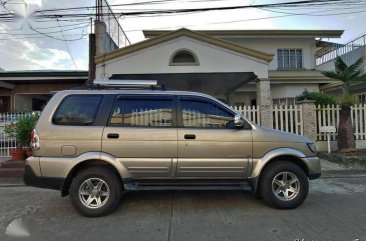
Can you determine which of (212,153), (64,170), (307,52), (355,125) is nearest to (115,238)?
(64,170)

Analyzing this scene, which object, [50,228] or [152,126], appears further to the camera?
[152,126]

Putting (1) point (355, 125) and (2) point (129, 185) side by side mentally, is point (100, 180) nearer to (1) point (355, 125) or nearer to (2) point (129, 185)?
(2) point (129, 185)

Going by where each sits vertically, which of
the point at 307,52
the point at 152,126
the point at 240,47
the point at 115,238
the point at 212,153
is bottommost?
the point at 115,238

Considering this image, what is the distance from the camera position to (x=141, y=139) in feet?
19.5

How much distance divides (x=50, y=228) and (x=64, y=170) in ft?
2.95

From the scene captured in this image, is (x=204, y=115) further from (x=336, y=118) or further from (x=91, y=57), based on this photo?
(x=91, y=57)

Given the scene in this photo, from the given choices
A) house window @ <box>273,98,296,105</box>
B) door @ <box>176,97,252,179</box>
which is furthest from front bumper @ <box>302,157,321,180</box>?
house window @ <box>273,98,296,105</box>

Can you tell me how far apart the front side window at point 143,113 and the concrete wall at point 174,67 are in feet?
26.0

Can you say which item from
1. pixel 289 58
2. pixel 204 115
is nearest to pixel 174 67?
pixel 204 115

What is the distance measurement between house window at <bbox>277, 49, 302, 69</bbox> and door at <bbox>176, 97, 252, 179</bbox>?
16.5 m

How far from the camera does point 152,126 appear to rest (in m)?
6.05

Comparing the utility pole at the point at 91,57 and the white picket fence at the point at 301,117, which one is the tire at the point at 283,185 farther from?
the utility pole at the point at 91,57

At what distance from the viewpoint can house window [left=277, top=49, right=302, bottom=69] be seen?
2170 centimetres

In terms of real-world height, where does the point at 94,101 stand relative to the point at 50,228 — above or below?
above
